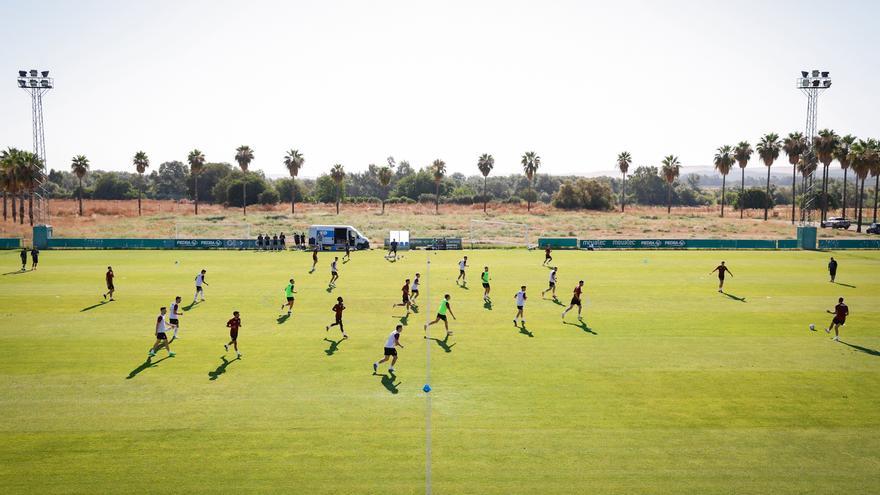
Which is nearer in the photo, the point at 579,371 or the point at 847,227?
the point at 579,371


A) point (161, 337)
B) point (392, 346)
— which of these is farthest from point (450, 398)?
point (161, 337)

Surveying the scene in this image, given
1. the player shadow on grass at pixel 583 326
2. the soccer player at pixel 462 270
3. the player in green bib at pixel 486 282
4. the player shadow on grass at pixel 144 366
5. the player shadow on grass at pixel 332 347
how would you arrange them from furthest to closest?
1. the soccer player at pixel 462 270
2. the player in green bib at pixel 486 282
3. the player shadow on grass at pixel 583 326
4. the player shadow on grass at pixel 332 347
5. the player shadow on grass at pixel 144 366

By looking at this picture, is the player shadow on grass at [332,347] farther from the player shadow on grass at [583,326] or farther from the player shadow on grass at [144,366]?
the player shadow on grass at [583,326]

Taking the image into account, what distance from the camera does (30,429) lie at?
13.7 m

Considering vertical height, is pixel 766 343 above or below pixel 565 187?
below

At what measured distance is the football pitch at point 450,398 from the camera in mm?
11828

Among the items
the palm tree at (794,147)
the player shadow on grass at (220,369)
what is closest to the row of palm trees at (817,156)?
the palm tree at (794,147)

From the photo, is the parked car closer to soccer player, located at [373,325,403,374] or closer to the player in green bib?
the player in green bib

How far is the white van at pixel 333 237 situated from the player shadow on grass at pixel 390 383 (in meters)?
38.7

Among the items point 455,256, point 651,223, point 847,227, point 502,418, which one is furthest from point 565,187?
point 502,418

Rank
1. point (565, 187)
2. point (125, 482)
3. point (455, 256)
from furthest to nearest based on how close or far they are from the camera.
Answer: point (565, 187)
point (455, 256)
point (125, 482)

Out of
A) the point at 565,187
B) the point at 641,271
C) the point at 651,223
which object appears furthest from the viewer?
the point at 565,187

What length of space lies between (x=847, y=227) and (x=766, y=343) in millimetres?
78404

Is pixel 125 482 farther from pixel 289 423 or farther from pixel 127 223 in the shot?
pixel 127 223
